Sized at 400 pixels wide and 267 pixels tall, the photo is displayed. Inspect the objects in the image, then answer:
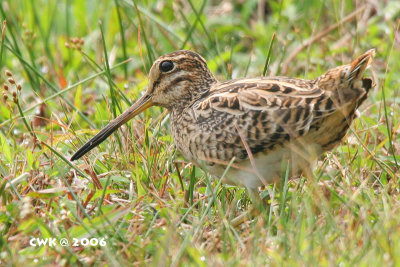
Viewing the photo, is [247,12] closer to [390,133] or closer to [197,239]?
[390,133]

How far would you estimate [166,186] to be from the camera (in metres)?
3.88

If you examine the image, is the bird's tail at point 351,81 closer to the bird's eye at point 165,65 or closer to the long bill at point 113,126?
the bird's eye at point 165,65

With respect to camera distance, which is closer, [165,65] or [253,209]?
[253,209]

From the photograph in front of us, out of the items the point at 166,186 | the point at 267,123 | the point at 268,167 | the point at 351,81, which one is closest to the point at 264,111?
the point at 267,123

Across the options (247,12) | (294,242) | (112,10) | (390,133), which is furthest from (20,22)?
(294,242)

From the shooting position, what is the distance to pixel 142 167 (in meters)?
3.93

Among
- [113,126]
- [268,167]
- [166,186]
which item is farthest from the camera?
[113,126]

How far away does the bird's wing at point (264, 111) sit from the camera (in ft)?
11.3

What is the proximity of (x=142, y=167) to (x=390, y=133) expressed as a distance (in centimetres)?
134

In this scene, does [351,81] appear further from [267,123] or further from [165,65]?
[165,65]

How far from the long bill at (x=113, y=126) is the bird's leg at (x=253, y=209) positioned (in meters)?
0.83

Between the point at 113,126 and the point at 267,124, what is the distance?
94 centimetres

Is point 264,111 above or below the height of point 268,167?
above

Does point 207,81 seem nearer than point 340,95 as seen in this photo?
No
